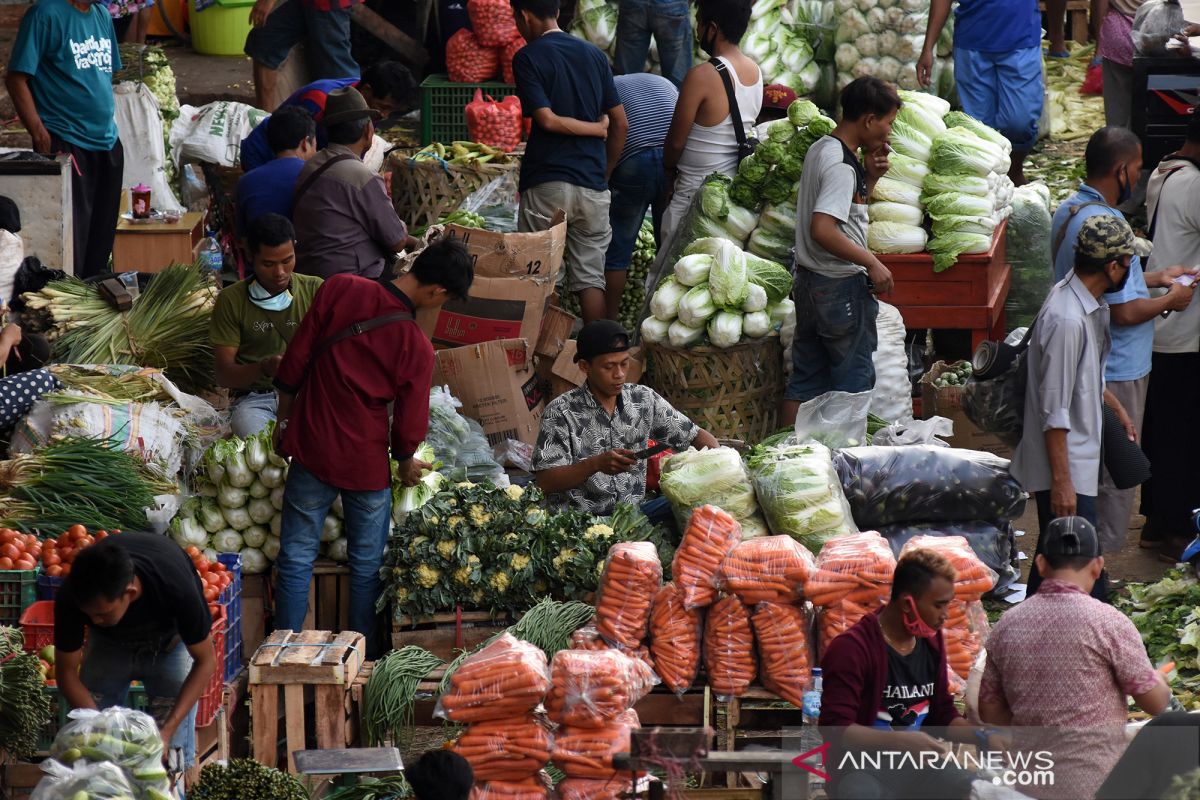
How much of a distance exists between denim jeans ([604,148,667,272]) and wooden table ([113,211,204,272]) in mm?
2415

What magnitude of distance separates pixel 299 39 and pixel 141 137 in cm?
157

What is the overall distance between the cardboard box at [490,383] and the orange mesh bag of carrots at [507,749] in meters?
2.84

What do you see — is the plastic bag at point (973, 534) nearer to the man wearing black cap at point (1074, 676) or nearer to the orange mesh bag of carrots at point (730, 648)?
the orange mesh bag of carrots at point (730, 648)

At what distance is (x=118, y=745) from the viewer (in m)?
4.12

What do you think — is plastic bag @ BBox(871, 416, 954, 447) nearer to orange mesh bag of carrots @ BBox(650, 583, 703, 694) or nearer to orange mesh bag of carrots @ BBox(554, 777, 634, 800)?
orange mesh bag of carrots @ BBox(650, 583, 703, 694)

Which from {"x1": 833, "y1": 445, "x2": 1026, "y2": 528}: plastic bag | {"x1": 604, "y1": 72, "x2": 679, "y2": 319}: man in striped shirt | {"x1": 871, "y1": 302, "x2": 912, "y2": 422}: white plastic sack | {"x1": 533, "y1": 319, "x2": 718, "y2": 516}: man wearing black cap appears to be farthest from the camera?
{"x1": 604, "y1": 72, "x2": 679, "y2": 319}: man in striped shirt

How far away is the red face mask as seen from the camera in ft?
13.3

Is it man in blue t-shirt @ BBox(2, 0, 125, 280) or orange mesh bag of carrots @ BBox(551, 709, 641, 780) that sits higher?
man in blue t-shirt @ BBox(2, 0, 125, 280)

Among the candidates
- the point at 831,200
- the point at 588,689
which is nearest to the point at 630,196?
the point at 831,200

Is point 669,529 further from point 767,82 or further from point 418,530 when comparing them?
point 767,82

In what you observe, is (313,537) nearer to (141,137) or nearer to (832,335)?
(832,335)

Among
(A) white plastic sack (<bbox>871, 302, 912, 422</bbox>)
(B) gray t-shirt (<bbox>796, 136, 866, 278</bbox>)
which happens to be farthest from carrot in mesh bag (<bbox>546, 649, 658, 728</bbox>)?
(A) white plastic sack (<bbox>871, 302, 912, 422</bbox>)

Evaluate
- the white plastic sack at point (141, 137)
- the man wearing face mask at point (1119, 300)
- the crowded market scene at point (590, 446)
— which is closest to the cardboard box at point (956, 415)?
the crowded market scene at point (590, 446)

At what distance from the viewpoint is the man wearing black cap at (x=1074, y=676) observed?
3988 millimetres
